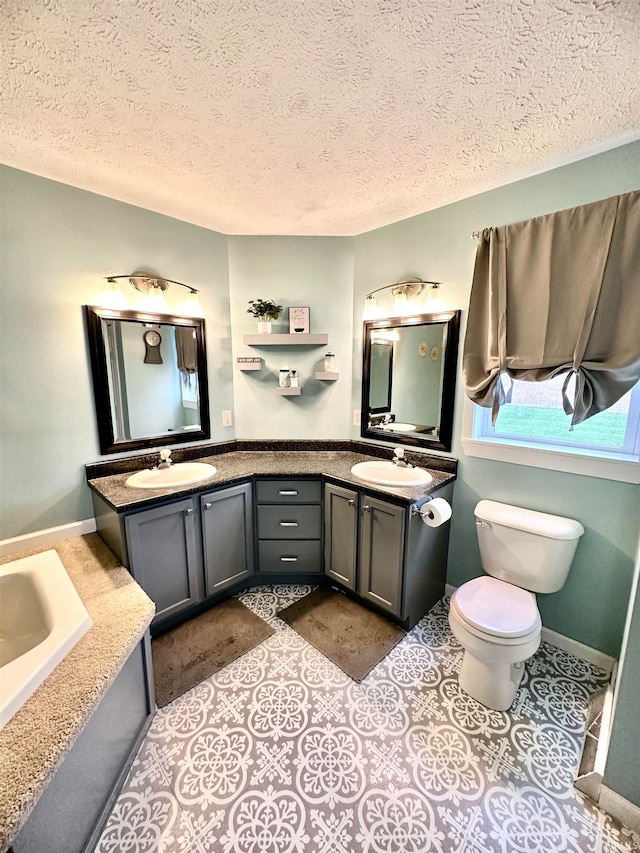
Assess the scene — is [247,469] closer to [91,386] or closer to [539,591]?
[91,386]

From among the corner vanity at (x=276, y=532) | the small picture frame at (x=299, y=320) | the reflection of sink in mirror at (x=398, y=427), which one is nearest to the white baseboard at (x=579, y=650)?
the corner vanity at (x=276, y=532)

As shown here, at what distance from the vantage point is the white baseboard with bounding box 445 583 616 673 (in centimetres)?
167

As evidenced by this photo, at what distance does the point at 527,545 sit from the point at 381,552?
75 centimetres

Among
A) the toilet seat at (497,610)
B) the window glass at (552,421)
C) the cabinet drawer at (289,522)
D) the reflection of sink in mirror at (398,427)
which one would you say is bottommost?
the toilet seat at (497,610)

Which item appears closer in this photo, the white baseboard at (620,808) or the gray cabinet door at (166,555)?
the white baseboard at (620,808)

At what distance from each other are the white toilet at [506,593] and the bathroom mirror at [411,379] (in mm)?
601

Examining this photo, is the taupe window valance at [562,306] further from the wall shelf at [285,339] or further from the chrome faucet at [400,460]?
the wall shelf at [285,339]

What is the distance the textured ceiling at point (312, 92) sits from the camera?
927 millimetres

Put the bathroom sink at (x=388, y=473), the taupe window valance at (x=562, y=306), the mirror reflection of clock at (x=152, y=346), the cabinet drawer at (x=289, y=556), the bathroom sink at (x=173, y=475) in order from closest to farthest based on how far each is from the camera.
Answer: the taupe window valance at (x=562, y=306), the bathroom sink at (x=173, y=475), the bathroom sink at (x=388, y=473), the mirror reflection of clock at (x=152, y=346), the cabinet drawer at (x=289, y=556)

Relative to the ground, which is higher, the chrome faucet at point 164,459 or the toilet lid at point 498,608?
the chrome faucet at point 164,459

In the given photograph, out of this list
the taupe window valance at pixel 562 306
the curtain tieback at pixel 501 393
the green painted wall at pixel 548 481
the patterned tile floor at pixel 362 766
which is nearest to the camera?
the patterned tile floor at pixel 362 766

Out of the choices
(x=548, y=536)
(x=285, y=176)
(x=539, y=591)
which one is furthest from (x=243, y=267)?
(x=539, y=591)

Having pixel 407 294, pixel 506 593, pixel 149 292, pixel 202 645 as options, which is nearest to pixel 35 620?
pixel 202 645

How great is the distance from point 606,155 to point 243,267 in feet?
6.86
